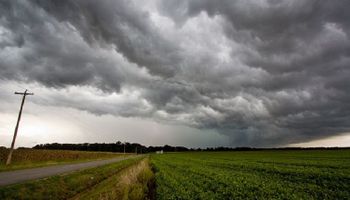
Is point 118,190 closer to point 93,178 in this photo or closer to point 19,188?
point 19,188

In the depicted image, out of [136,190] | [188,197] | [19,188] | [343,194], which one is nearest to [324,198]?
[343,194]

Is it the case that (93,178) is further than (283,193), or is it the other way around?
(93,178)

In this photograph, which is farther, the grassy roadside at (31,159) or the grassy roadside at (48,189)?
the grassy roadside at (31,159)

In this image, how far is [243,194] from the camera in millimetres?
12703

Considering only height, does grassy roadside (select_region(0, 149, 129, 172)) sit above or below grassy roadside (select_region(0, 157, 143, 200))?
above

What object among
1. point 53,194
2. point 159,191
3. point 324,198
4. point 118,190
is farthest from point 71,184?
point 324,198

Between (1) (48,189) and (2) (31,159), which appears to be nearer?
(1) (48,189)

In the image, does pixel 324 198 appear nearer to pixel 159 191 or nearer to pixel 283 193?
→ pixel 283 193

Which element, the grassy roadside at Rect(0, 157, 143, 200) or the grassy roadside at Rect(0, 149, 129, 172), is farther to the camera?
the grassy roadside at Rect(0, 149, 129, 172)

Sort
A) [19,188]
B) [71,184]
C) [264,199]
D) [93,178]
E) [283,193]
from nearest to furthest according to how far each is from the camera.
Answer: [264,199]
[283,193]
[19,188]
[71,184]
[93,178]

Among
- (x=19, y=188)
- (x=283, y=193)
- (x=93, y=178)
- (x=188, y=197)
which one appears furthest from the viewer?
(x=93, y=178)

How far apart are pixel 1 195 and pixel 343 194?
17.5 metres

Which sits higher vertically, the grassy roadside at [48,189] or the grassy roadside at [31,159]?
the grassy roadside at [31,159]

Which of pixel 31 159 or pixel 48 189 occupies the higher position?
pixel 31 159
